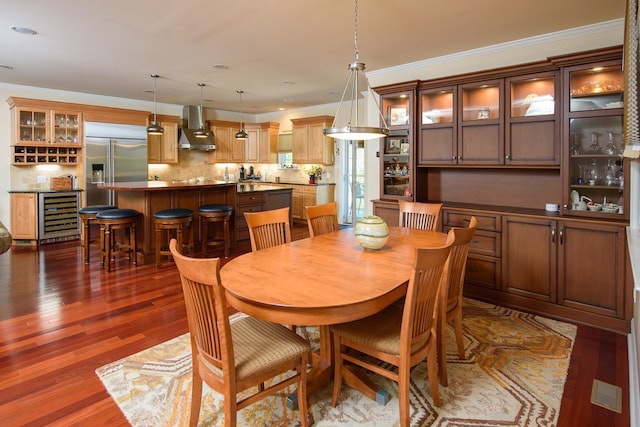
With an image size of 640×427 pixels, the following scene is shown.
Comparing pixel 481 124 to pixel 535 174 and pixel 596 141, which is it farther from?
pixel 596 141

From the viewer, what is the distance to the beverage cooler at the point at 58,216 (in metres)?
6.32

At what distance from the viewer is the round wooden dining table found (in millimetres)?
1681

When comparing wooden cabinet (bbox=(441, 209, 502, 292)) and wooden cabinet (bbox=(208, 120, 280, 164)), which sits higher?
wooden cabinet (bbox=(208, 120, 280, 164))

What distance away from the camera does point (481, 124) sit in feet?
13.3

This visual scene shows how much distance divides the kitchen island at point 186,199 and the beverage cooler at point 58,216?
1434 millimetres

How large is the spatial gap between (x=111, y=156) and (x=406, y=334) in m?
6.93

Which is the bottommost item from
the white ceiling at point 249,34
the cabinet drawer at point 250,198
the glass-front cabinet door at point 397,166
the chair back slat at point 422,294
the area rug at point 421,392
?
the area rug at point 421,392

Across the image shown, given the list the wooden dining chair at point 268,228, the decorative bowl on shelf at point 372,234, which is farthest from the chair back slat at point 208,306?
the decorative bowl on shelf at point 372,234

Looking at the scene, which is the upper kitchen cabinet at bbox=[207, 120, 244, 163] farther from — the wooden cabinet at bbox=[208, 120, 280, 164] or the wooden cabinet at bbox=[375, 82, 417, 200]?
the wooden cabinet at bbox=[375, 82, 417, 200]

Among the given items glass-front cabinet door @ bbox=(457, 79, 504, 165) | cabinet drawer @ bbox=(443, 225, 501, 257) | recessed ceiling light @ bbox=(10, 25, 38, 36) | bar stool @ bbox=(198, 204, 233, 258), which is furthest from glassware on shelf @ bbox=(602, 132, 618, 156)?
recessed ceiling light @ bbox=(10, 25, 38, 36)

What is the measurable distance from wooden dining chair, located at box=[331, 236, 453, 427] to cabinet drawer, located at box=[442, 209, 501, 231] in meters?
1.90

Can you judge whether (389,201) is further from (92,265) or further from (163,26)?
(92,265)

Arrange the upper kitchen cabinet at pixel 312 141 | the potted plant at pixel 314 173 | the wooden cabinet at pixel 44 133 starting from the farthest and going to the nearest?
the potted plant at pixel 314 173 < the upper kitchen cabinet at pixel 312 141 < the wooden cabinet at pixel 44 133

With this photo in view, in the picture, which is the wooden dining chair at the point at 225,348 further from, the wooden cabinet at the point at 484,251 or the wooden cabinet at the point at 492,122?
the wooden cabinet at the point at 492,122
